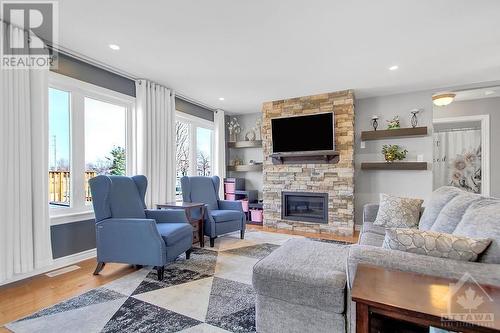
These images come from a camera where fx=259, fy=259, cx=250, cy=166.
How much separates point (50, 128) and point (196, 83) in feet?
6.55

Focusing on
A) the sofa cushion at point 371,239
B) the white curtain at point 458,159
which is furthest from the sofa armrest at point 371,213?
the white curtain at point 458,159

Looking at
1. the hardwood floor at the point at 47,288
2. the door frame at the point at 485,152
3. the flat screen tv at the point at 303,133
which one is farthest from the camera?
the door frame at the point at 485,152

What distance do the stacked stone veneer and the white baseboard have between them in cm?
301

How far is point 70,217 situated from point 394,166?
4.74 metres

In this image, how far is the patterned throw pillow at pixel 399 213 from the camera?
8.88 feet

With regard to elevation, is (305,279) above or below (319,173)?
below

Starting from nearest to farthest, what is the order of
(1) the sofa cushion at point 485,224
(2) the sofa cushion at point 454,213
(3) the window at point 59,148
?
(1) the sofa cushion at point 485,224
(2) the sofa cushion at point 454,213
(3) the window at point 59,148

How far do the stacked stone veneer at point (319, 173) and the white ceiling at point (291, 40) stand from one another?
0.57 m

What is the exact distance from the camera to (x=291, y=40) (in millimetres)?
2699

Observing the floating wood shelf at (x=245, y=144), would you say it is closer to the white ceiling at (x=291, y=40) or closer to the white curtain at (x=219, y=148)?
the white curtain at (x=219, y=148)

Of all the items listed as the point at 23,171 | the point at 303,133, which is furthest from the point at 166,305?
the point at 303,133

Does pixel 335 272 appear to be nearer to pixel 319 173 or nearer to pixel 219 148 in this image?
pixel 319 173

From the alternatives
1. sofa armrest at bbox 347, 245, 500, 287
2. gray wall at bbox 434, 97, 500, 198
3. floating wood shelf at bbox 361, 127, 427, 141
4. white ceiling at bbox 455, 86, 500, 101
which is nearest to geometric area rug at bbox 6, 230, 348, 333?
sofa armrest at bbox 347, 245, 500, 287

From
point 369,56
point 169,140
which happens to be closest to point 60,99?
point 169,140
